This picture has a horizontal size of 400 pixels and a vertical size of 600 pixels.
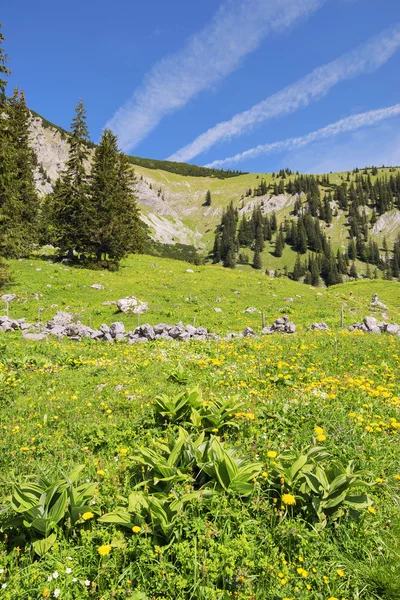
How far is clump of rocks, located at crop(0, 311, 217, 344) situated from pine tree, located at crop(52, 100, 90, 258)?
20.5 metres

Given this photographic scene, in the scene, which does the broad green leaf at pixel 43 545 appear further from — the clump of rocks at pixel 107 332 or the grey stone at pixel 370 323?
the grey stone at pixel 370 323

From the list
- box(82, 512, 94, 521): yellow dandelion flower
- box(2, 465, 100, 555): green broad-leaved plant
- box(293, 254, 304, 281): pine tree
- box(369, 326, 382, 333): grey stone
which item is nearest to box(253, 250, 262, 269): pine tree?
box(293, 254, 304, 281): pine tree

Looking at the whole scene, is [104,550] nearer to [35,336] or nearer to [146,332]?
[146,332]

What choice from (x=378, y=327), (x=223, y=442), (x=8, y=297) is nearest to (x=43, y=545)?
(x=223, y=442)

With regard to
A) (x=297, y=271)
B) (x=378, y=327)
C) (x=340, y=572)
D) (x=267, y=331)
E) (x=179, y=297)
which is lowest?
(x=297, y=271)

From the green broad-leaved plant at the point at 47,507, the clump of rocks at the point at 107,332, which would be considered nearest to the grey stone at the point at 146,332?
the clump of rocks at the point at 107,332

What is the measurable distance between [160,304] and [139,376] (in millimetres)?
16059

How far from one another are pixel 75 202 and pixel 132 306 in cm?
2214

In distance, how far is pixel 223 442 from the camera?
5914 mm

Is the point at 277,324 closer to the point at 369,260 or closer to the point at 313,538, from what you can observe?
the point at 313,538

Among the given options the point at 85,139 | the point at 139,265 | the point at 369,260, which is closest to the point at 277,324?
the point at 139,265

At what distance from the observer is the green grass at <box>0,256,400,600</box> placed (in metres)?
3.38

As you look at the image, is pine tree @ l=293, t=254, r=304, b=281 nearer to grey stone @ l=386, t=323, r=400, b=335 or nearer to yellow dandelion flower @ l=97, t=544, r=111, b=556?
grey stone @ l=386, t=323, r=400, b=335

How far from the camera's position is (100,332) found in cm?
1789
